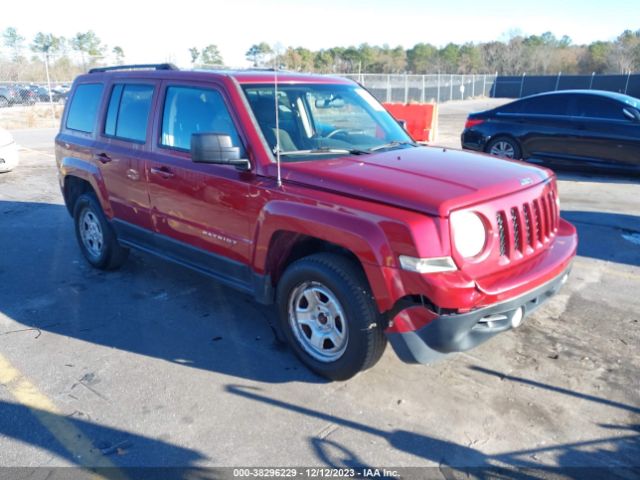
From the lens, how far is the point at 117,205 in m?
5.20

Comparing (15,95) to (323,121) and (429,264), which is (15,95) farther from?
(429,264)

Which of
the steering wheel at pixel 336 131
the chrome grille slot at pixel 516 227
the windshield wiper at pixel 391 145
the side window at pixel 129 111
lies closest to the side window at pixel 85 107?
the side window at pixel 129 111

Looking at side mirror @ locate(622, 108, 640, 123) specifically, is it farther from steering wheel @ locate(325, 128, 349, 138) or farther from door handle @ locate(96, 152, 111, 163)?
door handle @ locate(96, 152, 111, 163)

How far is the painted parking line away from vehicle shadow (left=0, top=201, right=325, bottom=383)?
620 mm

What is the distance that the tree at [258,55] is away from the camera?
196 inches

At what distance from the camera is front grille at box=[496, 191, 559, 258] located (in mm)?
3209

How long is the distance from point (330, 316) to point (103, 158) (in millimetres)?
3013

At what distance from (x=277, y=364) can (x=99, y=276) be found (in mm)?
2766

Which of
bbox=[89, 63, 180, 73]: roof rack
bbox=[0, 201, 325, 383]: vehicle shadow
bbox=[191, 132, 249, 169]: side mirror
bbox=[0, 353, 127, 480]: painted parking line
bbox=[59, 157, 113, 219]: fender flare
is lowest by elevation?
bbox=[0, 201, 325, 383]: vehicle shadow

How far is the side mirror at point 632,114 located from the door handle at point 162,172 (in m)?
8.84

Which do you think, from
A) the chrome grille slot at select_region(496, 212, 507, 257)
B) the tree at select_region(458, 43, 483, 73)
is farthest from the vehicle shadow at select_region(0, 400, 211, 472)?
the tree at select_region(458, 43, 483, 73)

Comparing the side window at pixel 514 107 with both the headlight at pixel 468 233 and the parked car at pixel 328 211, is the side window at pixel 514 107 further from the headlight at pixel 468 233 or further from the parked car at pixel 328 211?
the headlight at pixel 468 233

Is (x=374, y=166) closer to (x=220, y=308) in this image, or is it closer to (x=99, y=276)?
(x=220, y=308)

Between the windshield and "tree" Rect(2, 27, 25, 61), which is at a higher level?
"tree" Rect(2, 27, 25, 61)
